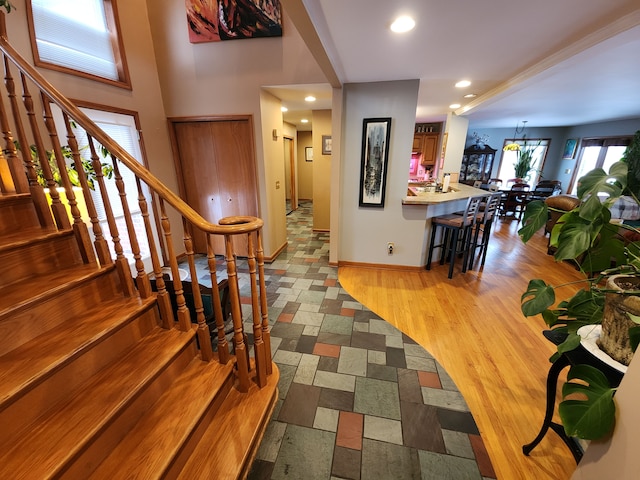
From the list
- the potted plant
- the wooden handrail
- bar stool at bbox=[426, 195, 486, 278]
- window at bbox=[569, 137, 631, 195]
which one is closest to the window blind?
the wooden handrail

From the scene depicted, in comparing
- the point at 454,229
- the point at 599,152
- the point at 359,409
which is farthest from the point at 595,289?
the point at 599,152

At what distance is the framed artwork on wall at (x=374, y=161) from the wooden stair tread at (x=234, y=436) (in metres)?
2.54

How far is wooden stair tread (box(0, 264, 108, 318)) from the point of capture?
1.09 metres

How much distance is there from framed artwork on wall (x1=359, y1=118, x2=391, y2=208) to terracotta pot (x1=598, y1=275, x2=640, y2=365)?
8.24 feet

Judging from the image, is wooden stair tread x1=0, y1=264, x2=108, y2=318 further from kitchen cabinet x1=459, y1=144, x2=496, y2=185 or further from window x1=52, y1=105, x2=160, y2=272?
kitchen cabinet x1=459, y1=144, x2=496, y2=185

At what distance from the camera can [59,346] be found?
43.2 inches

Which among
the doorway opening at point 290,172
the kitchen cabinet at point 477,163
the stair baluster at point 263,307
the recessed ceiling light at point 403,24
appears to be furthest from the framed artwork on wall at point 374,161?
the kitchen cabinet at point 477,163

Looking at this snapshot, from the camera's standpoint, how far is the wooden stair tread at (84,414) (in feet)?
2.78

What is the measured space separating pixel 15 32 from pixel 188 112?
5.01 ft

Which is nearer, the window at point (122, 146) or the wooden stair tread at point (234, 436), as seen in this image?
the wooden stair tread at point (234, 436)

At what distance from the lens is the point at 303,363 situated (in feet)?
6.52

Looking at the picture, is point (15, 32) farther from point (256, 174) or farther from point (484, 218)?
point (484, 218)

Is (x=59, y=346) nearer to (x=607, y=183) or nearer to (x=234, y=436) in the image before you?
(x=234, y=436)

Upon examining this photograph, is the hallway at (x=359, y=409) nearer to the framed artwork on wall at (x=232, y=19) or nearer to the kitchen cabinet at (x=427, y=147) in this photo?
the framed artwork on wall at (x=232, y=19)
